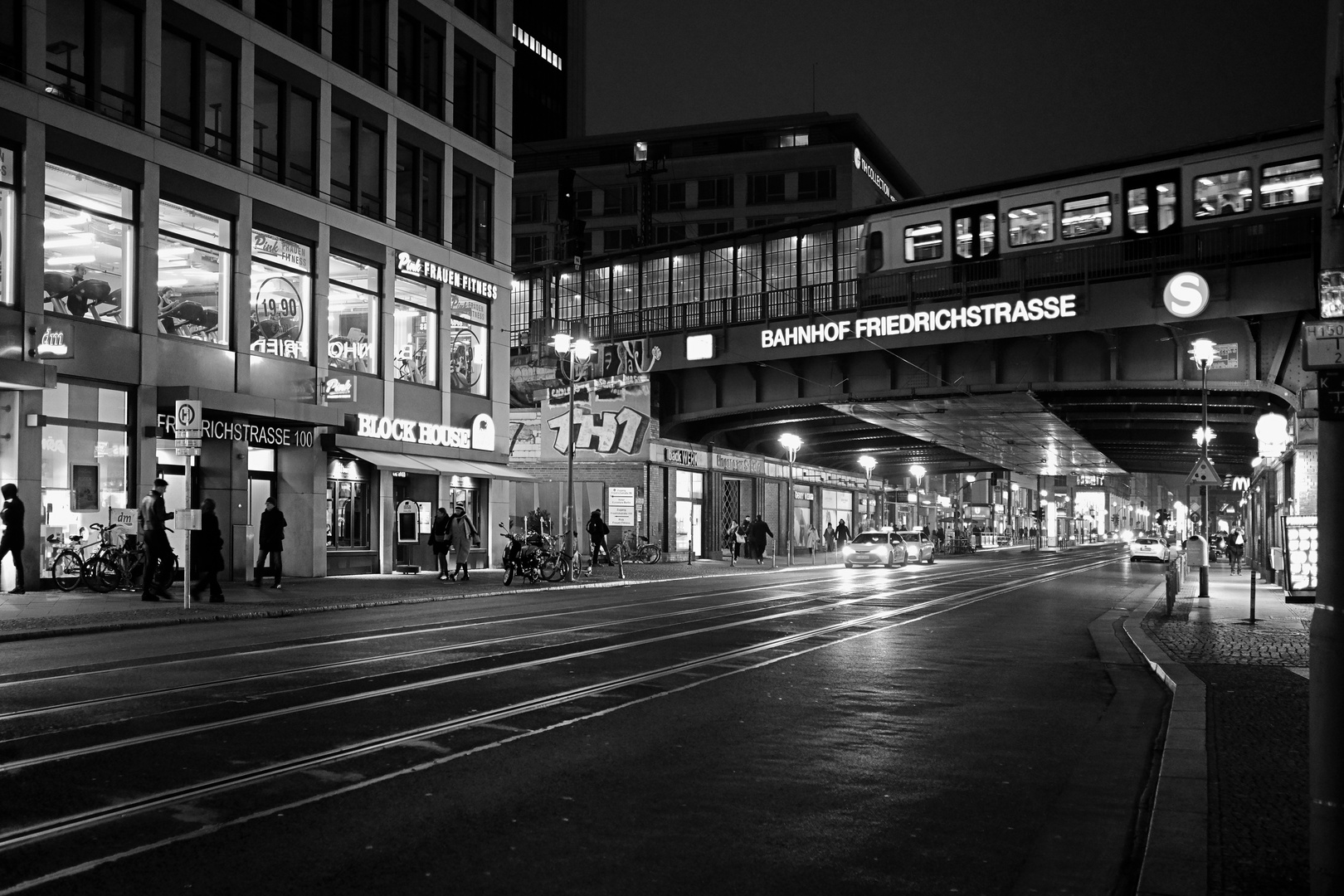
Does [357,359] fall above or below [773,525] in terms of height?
Result: above

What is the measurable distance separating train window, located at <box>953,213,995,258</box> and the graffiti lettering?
1433cm

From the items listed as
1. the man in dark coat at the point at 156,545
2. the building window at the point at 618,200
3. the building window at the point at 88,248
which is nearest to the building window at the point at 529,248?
the building window at the point at 618,200

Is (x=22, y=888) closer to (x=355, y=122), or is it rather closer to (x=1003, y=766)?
(x=1003, y=766)

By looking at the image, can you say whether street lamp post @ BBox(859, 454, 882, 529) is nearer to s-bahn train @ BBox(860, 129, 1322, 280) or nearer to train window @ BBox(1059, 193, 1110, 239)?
s-bahn train @ BBox(860, 129, 1322, 280)

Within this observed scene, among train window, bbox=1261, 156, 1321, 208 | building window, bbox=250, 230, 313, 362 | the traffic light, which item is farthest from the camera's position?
the traffic light

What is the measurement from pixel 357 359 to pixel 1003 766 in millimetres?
25799

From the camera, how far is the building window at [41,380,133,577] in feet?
73.9

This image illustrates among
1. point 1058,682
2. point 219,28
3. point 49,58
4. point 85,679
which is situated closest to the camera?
point 85,679

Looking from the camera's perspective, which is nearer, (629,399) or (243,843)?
(243,843)

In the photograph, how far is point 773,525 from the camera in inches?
2354

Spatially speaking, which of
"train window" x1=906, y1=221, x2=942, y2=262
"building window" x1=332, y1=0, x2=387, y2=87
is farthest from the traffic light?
"building window" x1=332, y1=0, x2=387, y2=87

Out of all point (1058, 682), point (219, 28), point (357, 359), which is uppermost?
point (219, 28)

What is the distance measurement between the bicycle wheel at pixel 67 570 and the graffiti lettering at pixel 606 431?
23.9m

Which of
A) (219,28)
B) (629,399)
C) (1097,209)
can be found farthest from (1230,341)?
(219,28)
